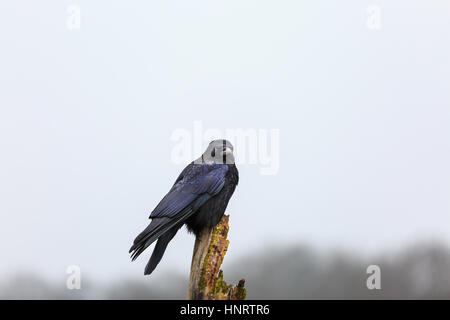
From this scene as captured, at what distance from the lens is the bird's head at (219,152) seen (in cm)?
710

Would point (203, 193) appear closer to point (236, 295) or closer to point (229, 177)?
point (229, 177)

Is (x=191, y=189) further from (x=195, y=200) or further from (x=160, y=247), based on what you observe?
(x=160, y=247)

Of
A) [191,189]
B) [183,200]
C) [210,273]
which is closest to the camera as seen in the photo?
[210,273]

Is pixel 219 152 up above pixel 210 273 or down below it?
above

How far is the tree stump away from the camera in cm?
621

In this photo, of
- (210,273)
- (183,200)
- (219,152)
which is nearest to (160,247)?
(183,200)

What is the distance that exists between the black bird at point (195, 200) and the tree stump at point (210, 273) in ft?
0.75

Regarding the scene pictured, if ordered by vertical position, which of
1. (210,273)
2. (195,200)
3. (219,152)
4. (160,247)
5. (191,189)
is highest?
Result: (219,152)

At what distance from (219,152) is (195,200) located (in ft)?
2.56

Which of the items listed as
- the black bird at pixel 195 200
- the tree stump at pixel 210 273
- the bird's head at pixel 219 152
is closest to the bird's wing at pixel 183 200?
the black bird at pixel 195 200

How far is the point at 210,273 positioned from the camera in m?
6.27

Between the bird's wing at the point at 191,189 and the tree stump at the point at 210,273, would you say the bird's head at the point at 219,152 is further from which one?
the tree stump at the point at 210,273
